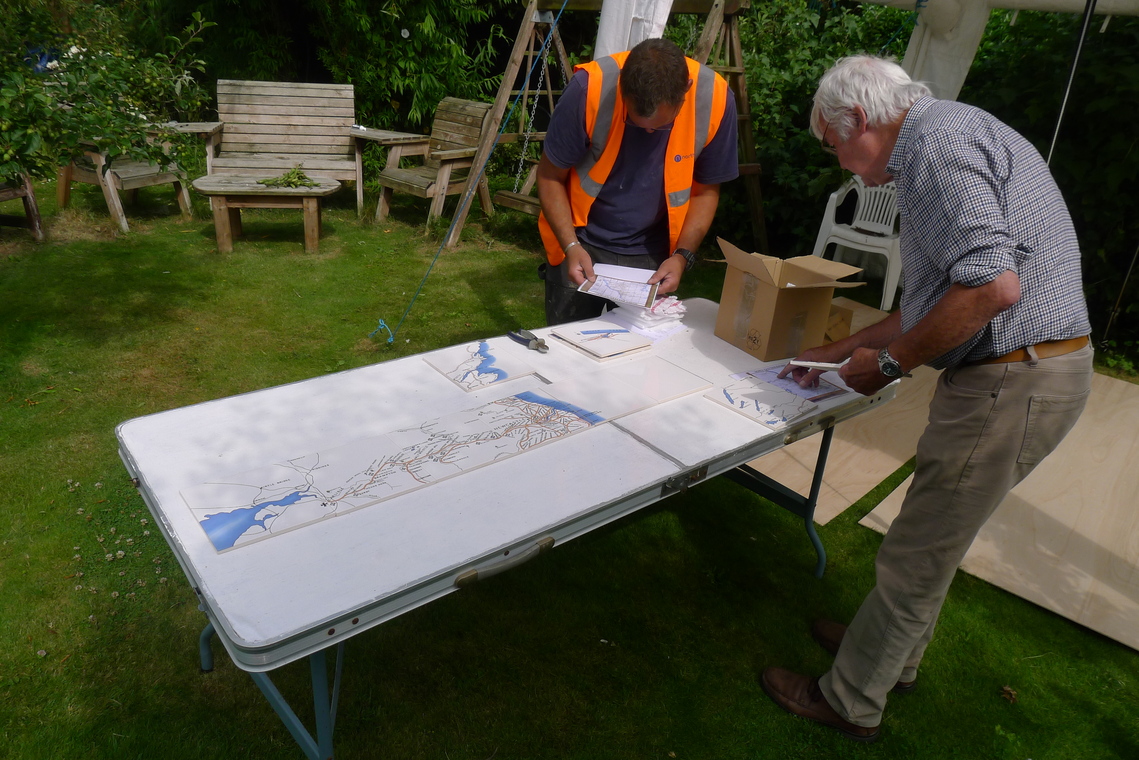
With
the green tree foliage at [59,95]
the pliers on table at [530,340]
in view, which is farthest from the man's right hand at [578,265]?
the green tree foliage at [59,95]

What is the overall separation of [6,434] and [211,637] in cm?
181

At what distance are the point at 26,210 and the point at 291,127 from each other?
2352mm

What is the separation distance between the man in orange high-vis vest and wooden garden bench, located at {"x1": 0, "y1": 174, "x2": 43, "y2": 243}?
451 cm

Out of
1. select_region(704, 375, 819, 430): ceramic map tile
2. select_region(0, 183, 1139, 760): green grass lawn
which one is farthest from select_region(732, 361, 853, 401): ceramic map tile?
select_region(0, 183, 1139, 760): green grass lawn

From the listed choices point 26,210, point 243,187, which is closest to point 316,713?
point 243,187

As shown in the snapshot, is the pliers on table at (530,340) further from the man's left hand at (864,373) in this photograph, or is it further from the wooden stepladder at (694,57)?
the wooden stepladder at (694,57)

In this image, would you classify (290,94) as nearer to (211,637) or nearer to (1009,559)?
(211,637)

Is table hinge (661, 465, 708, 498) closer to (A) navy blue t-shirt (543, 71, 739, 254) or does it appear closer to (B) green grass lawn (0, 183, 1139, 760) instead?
(B) green grass lawn (0, 183, 1139, 760)

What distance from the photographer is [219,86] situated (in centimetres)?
682

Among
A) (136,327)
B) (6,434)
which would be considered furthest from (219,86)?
(6,434)

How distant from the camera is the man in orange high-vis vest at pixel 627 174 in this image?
8.91 ft

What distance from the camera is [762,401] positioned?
2.19 metres

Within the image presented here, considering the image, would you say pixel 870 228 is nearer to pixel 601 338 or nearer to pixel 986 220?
pixel 601 338

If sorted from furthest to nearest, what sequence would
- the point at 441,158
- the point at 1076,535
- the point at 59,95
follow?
the point at 441,158 → the point at 1076,535 → the point at 59,95
